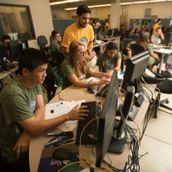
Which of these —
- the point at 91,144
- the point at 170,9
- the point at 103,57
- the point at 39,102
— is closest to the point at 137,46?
the point at 103,57

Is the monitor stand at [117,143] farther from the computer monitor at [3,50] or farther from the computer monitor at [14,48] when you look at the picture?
the computer monitor at [3,50]

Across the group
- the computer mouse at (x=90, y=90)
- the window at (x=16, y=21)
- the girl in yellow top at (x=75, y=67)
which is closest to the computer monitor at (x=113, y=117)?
the computer mouse at (x=90, y=90)

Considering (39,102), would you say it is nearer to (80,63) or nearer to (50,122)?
(50,122)

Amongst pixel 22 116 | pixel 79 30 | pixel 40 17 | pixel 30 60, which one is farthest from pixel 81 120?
pixel 40 17

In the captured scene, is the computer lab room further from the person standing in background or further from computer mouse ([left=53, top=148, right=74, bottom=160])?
the person standing in background

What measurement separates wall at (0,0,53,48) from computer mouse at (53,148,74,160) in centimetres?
548

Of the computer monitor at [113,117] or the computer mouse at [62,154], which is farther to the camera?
the computer mouse at [62,154]

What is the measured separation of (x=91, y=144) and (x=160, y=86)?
4.61 ft

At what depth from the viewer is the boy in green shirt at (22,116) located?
1.03 metres

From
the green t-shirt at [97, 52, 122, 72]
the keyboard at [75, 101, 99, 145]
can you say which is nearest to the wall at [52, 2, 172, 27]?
the green t-shirt at [97, 52, 122, 72]

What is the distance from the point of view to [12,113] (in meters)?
1.04

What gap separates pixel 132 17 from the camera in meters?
12.7

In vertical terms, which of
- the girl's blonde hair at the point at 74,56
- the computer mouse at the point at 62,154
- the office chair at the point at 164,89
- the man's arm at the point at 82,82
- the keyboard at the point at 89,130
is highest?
the girl's blonde hair at the point at 74,56

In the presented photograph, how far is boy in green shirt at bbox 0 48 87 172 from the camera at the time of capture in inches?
40.7
